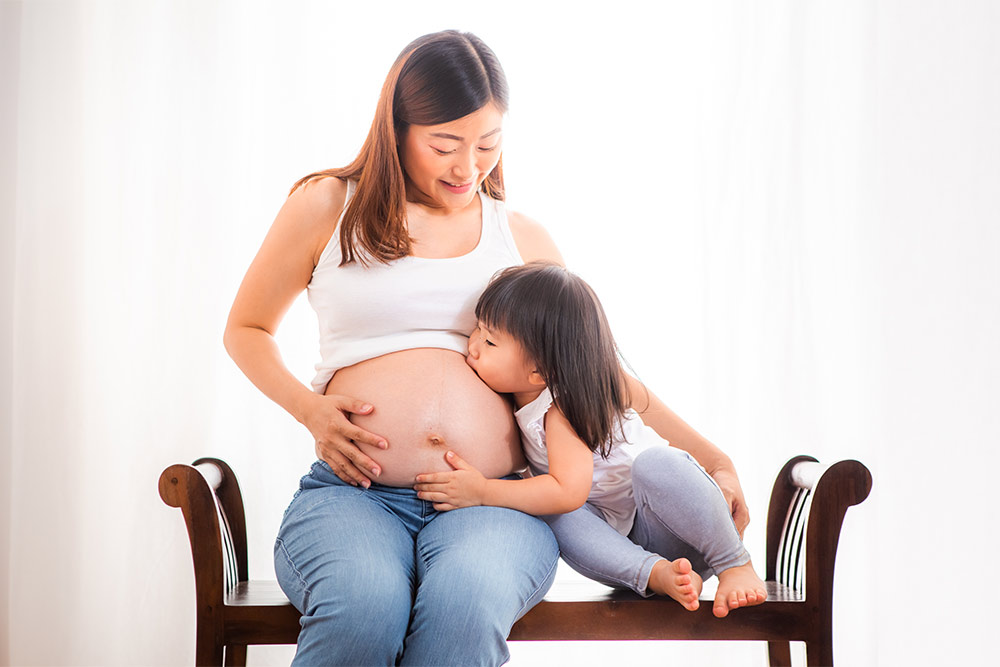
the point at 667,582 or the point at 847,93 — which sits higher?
the point at 847,93

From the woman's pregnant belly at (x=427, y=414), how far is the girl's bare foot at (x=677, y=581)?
0.81 feet

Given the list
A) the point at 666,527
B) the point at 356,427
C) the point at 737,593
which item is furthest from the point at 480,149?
the point at 737,593

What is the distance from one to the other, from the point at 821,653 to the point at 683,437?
342 millimetres

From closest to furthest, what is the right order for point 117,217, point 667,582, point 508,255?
point 667,582, point 508,255, point 117,217

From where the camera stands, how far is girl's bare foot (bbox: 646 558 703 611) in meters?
1.02

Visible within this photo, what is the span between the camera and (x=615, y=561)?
1.08m

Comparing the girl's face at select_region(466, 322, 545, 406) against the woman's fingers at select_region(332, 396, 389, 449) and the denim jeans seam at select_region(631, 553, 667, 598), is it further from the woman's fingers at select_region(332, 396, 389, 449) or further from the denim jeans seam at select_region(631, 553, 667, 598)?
the denim jeans seam at select_region(631, 553, 667, 598)

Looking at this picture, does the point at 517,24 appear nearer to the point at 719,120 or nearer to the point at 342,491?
the point at 719,120

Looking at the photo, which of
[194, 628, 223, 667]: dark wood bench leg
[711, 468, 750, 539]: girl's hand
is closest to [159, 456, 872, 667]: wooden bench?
[194, 628, 223, 667]: dark wood bench leg

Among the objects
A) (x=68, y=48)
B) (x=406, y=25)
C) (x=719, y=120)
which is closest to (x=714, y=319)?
(x=719, y=120)

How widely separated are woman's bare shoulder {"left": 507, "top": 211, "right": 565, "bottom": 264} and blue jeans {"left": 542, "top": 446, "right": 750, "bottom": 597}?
385 millimetres

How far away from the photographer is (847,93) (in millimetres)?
1645

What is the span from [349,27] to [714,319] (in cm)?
92

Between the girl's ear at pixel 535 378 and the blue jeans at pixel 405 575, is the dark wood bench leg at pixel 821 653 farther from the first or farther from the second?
the girl's ear at pixel 535 378
